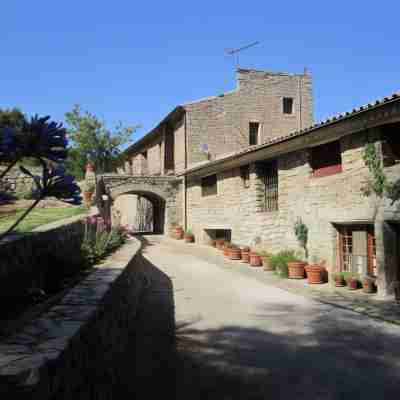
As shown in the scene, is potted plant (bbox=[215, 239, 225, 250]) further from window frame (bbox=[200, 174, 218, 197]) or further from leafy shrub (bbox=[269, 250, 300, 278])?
leafy shrub (bbox=[269, 250, 300, 278])

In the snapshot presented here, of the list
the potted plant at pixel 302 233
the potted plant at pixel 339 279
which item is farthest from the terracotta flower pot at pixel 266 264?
the potted plant at pixel 339 279

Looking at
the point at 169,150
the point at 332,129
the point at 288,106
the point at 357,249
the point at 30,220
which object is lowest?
the point at 357,249

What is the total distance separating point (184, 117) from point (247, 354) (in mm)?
15610

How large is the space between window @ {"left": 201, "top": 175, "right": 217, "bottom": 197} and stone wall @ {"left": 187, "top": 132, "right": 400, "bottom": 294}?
345 millimetres

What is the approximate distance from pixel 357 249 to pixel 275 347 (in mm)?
4713

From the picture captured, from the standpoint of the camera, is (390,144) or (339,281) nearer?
(390,144)

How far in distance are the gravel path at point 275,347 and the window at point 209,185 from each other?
7923 millimetres

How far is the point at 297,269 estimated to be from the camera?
1061cm

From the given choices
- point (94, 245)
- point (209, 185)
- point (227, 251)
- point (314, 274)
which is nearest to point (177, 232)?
point (209, 185)

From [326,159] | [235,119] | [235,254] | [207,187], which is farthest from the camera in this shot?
[235,119]

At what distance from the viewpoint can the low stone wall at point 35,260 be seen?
3.58m

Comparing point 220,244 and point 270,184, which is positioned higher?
point 270,184

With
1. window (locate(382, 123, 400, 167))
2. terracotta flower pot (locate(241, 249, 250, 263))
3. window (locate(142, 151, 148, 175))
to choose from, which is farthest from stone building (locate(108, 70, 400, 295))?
window (locate(142, 151, 148, 175))

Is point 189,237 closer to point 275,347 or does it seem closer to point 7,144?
point 275,347
